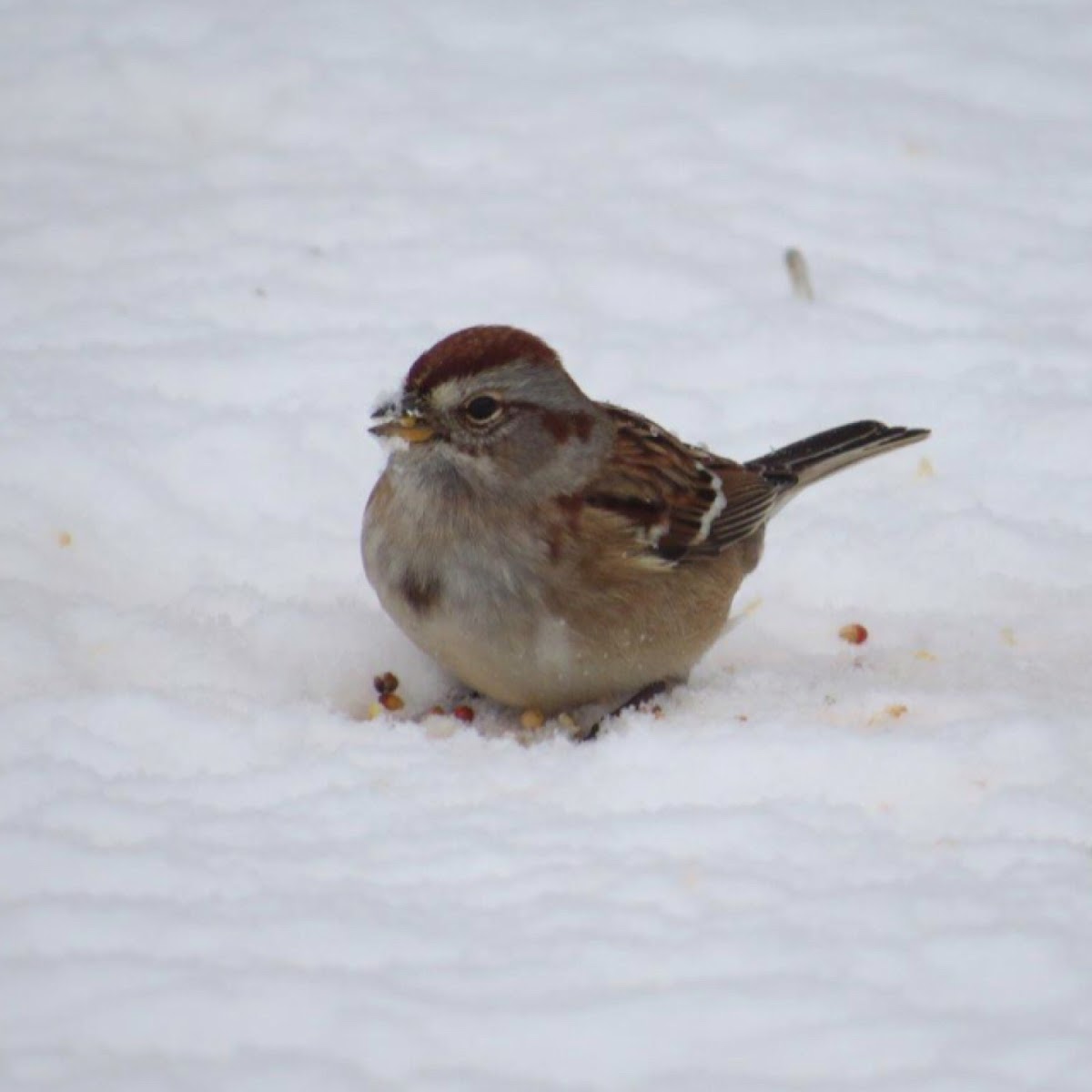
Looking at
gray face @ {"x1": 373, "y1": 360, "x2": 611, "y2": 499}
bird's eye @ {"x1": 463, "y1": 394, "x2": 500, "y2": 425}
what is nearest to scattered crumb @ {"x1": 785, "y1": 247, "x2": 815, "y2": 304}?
gray face @ {"x1": 373, "y1": 360, "x2": 611, "y2": 499}

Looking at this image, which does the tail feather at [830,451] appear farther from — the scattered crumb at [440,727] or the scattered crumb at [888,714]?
the scattered crumb at [440,727]

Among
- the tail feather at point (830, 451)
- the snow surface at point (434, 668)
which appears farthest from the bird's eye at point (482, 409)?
the tail feather at point (830, 451)

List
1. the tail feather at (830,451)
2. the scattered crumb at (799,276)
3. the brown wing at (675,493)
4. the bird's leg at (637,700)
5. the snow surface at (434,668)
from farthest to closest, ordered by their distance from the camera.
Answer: the scattered crumb at (799,276) → the tail feather at (830,451) → the brown wing at (675,493) → the bird's leg at (637,700) → the snow surface at (434,668)

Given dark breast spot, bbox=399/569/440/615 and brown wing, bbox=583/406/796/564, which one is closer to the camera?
dark breast spot, bbox=399/569/440/615

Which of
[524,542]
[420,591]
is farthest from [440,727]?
[524,542]

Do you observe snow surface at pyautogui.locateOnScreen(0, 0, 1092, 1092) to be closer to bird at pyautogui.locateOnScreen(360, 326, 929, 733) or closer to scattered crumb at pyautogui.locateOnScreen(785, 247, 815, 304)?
scattered crumb at pyautogui.locateOnScreen(785, 247, 815, 304)

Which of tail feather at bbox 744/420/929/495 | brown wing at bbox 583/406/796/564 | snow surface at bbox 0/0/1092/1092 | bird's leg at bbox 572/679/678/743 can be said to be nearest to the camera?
snow surface at bbox 0/0/1092/1092
